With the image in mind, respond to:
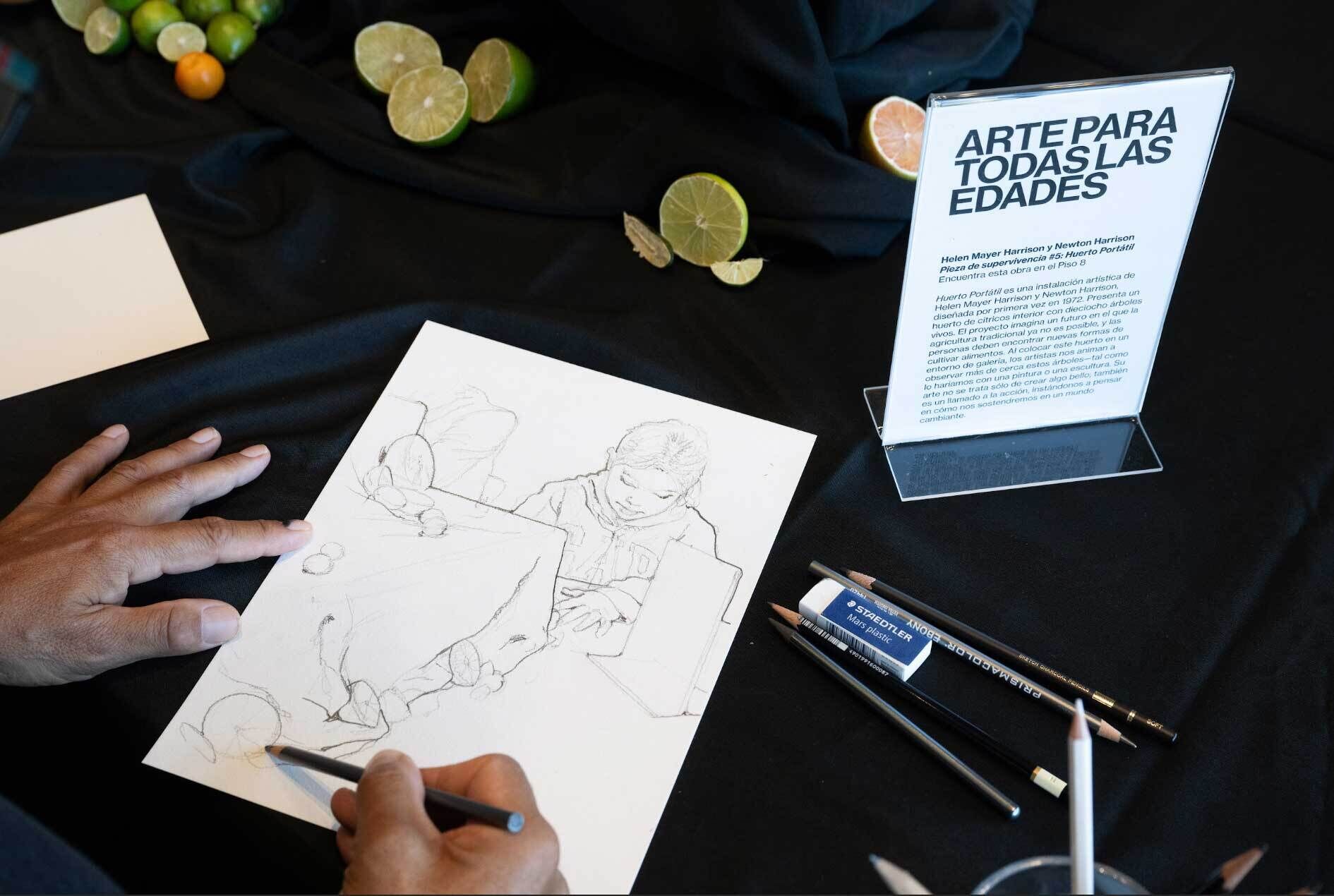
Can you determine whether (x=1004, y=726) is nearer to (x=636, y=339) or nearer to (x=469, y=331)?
(x=636, y=339)

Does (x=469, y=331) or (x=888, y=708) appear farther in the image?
(x=469, y=331)

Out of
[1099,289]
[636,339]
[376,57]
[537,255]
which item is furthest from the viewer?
[376,57]

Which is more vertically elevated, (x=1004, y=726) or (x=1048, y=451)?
(x=1048, y=451)

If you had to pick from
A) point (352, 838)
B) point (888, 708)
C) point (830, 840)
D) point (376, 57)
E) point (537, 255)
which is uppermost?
point (376, 57)

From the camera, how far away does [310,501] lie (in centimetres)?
104

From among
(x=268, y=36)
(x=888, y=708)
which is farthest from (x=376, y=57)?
(x=888, y=708)

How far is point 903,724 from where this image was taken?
87cm

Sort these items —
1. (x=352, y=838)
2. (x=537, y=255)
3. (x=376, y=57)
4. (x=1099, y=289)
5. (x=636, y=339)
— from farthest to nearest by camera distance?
1. (x=376, y=57)
2. (x=537, y=255)
3. (x=636, y=339)
4. (x=1099, y=289)
5. (x=352, y=838)

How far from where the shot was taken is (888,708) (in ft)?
2.88

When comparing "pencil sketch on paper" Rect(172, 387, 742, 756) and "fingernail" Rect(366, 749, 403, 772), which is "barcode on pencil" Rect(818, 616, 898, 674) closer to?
"pencil sketch on paper" Rect(172, 387, 742, 756)

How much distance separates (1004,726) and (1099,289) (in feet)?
1.33

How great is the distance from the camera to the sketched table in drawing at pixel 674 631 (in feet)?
2.98

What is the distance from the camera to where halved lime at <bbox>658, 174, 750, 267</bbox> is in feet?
3.96

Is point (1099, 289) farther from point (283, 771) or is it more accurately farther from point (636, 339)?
point (283, 771)
